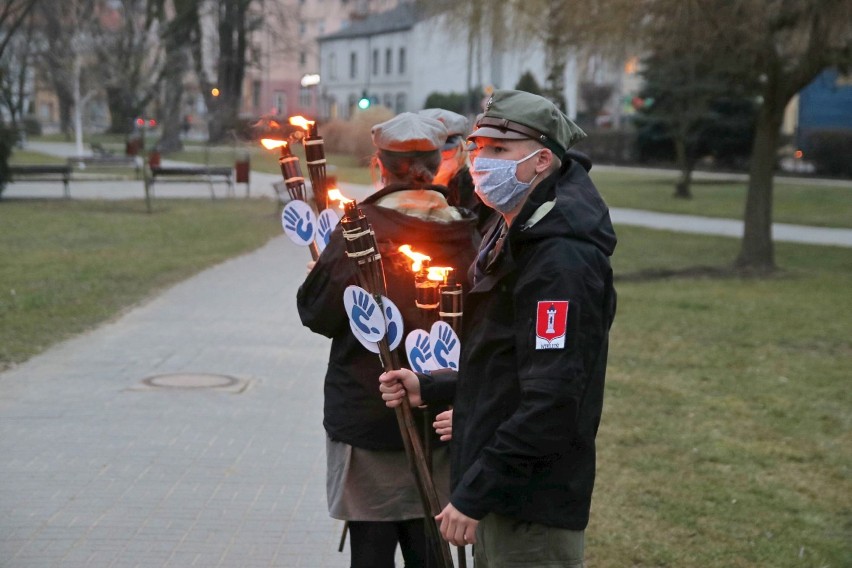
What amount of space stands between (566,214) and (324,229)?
147cm

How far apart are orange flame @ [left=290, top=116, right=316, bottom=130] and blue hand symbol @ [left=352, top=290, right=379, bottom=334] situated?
0.93 meters

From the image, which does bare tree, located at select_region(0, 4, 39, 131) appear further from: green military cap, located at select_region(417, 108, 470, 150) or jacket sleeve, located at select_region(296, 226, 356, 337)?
jacket sleeve, located at select_region(296, 226, 356, 337)

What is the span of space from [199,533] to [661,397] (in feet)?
13.4

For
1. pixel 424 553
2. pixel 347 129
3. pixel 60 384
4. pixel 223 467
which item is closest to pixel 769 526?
pixel 424 553

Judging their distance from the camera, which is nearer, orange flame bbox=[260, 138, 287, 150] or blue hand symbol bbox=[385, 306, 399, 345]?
blue hand symbol bbox=[385, 306, 399, 345]

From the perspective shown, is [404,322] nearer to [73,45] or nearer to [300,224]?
[300,224]

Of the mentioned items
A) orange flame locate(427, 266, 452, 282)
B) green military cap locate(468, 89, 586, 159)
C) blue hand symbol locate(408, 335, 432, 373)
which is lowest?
blue hand symbol locate(408, 335, 432, 373)

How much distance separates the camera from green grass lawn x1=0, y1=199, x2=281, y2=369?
11656 mm

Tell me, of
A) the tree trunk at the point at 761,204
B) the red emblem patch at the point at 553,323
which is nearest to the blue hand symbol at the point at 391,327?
the red emblem patch at the point at 553,323

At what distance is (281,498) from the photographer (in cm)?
630

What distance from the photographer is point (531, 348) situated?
2.81 meters

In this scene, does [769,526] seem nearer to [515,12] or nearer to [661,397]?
[661,397]

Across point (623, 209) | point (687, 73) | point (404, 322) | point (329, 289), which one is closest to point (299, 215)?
point (329, 289)

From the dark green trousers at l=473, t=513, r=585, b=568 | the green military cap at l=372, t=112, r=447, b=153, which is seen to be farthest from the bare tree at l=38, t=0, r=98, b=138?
the dark green trousers at l=473, t=513, r=585, b=568
